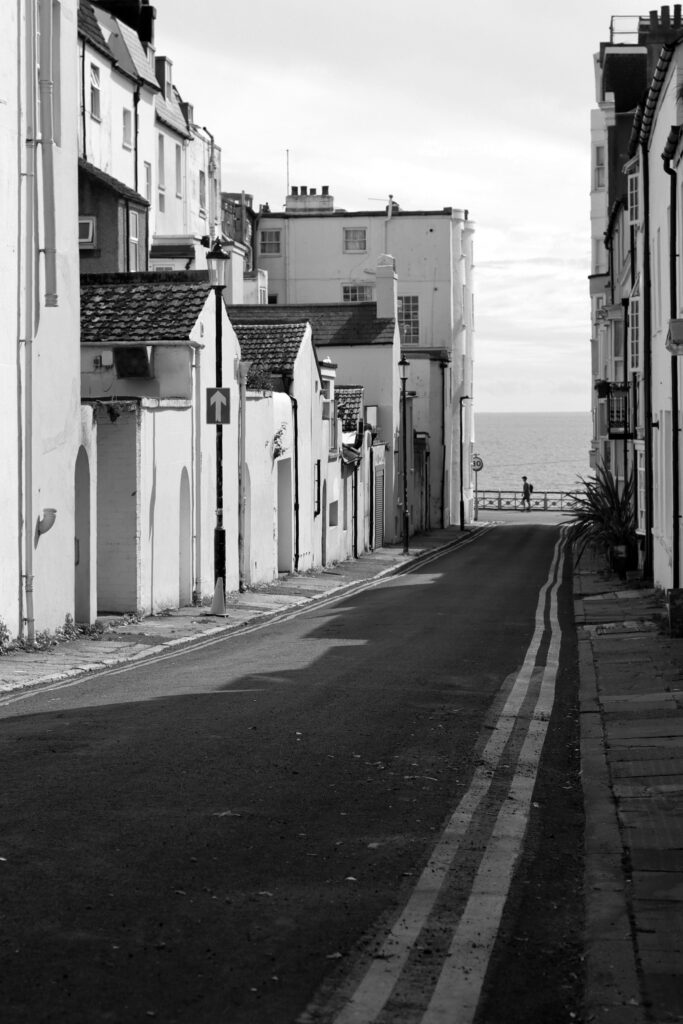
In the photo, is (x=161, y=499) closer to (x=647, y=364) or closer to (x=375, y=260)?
(x=647, y=364)

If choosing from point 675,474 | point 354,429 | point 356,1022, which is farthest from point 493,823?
point 354,429

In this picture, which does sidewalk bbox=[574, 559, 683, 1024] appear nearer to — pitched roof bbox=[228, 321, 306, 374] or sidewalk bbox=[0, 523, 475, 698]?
sidewalk bbox=[0, 523, 475, 698]

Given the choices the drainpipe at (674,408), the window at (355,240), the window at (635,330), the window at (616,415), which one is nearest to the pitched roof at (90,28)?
the window at (635,330)

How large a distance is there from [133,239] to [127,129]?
33.3 feet

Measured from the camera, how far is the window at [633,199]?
33.2m

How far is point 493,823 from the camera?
29.0 ft

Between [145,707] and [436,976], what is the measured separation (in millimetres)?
7305

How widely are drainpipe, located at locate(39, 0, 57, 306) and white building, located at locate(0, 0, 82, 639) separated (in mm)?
14

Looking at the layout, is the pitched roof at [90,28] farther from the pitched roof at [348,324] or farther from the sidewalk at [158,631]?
the sidewalk at [158,631]

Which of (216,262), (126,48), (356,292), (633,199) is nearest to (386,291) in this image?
(356,292)

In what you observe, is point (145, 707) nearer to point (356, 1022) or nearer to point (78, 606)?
point (356, 1022)

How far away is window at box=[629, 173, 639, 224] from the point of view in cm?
3322

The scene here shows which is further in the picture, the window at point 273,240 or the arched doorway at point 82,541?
the window at point 273,240

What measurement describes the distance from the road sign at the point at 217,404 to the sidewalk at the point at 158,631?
3.53m
